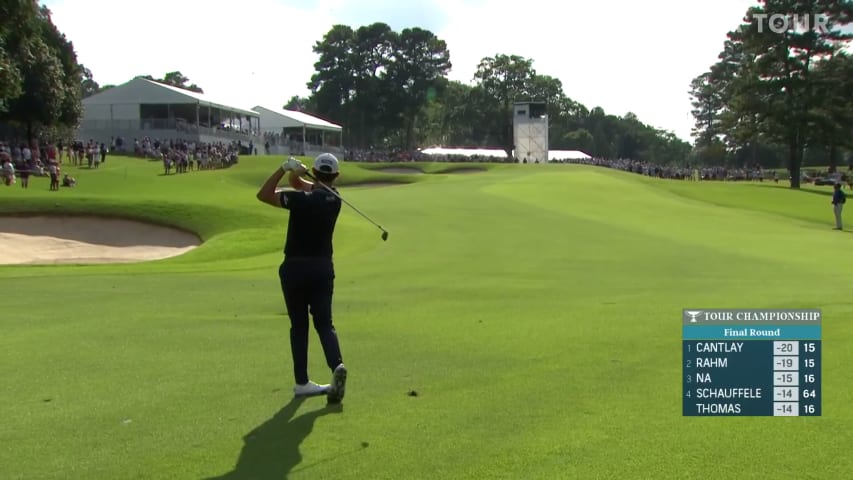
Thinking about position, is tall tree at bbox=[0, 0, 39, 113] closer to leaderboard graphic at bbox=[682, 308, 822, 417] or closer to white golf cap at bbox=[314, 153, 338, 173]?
white golf cap at bbox=[314, 153, 338, 173]

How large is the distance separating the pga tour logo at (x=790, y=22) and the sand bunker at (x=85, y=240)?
204 feet

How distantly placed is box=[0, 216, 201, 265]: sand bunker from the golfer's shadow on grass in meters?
19.8

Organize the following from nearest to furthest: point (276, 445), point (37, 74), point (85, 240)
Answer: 1. point (276, 445)
2. point (85, 240)
3. point (37, 74)

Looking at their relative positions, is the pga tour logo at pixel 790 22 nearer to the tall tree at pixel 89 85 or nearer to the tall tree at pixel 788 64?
the tall tree at pixel 788 64

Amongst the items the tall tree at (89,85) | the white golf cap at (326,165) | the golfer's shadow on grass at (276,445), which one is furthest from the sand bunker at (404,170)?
the tall tree at (89,85)

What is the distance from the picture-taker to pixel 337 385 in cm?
669

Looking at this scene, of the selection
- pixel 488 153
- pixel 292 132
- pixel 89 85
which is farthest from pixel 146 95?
pixel 89 85

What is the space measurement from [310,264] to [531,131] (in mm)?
96253

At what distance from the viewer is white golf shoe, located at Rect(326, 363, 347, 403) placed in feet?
21.8

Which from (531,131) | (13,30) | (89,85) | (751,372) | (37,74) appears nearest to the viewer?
(751,372)

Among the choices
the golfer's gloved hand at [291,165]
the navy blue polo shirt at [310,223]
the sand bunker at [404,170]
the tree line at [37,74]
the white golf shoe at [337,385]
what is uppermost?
the tree line at [37,74]

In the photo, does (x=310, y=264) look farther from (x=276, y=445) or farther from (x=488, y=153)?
(x=488, y=153)

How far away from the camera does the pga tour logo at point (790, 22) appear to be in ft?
231

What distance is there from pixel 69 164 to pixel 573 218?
37.5 m
